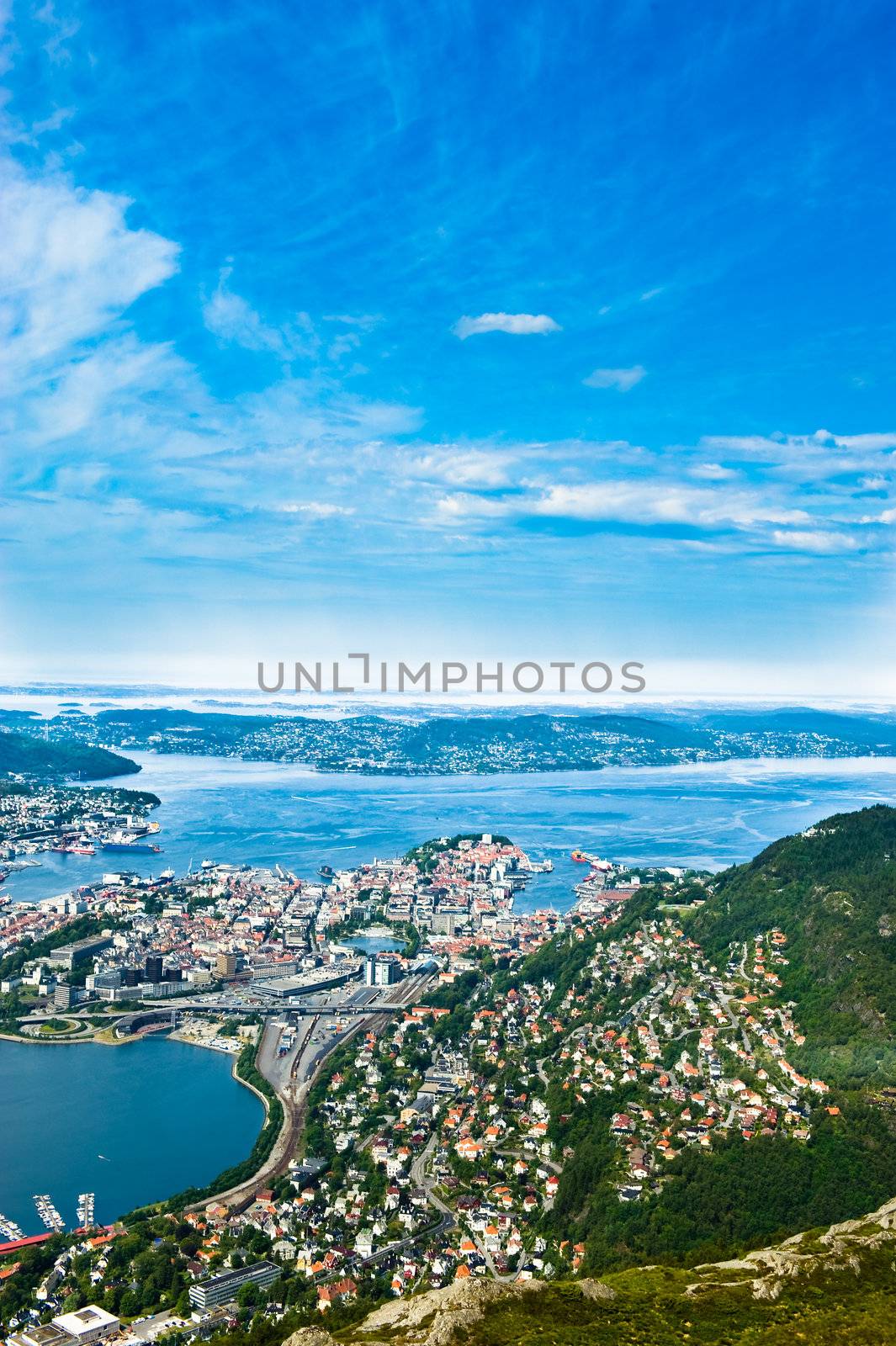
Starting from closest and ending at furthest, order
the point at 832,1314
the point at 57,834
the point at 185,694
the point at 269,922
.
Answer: the point at 832,1314
the point at 269,922
the point at 57,834
the point at 185,694

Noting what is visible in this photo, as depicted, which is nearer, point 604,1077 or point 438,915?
point 604,1077

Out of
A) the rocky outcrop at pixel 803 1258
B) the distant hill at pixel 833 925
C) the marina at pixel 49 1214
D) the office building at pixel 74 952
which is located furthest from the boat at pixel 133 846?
the rocky outcrop at pixel 803 1258

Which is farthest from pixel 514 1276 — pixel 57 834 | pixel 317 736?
pixel 317 736

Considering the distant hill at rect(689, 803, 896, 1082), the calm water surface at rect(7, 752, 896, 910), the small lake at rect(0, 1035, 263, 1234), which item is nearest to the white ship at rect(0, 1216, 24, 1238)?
the small lake at rect(0, 1035, 263, 1234)

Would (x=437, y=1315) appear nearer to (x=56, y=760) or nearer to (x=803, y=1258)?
(x=803, y=1258)

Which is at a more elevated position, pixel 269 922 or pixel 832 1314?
pixel 832 1314

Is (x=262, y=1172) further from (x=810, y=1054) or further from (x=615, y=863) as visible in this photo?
(x=615, y=863)

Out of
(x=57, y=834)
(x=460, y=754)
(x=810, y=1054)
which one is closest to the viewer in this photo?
(x=810, y=1054)

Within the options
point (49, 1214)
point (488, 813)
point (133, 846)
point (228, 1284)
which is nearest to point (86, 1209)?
point (49, 1214)
